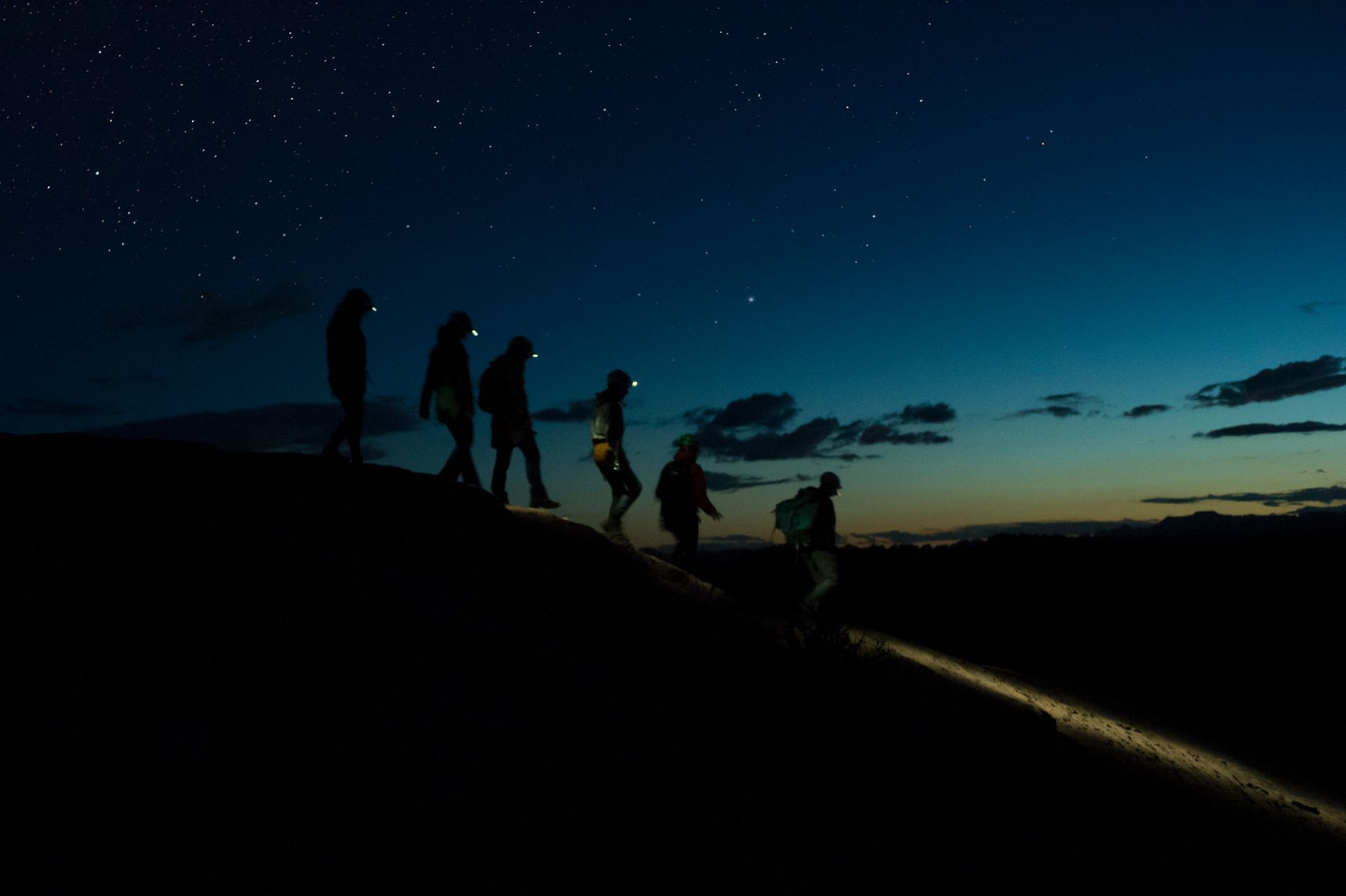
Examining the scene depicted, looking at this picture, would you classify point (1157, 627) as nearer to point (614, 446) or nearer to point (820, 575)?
point (820, 575)

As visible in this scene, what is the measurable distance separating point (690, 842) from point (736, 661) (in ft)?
6.31

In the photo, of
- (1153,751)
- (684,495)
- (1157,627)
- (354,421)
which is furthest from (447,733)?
(1157,627)

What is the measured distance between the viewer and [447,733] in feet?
12.8

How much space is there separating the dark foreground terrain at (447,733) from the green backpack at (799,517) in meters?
1.95

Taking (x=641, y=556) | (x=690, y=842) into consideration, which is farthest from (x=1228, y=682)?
(x=690, y=842)

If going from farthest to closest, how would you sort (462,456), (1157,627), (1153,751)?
(1157,627) < (462,456) < (1153,751)

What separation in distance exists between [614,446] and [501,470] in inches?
53.9

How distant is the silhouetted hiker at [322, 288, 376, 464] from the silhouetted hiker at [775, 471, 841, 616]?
4763 millimetres

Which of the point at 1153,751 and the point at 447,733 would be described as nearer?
the point at 447,733

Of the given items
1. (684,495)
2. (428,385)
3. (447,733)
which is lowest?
(447,733)

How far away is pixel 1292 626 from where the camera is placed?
20.9m

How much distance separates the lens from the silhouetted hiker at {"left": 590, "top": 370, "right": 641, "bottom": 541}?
8.59m

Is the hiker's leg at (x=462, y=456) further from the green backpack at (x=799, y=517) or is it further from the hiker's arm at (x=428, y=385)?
the green backpack at (x=799, y=517)

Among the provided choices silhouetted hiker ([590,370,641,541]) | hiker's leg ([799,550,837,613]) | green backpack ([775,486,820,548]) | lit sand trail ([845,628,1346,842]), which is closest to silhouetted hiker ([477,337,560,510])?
silhouetted hiker ([590,370,641,541])
